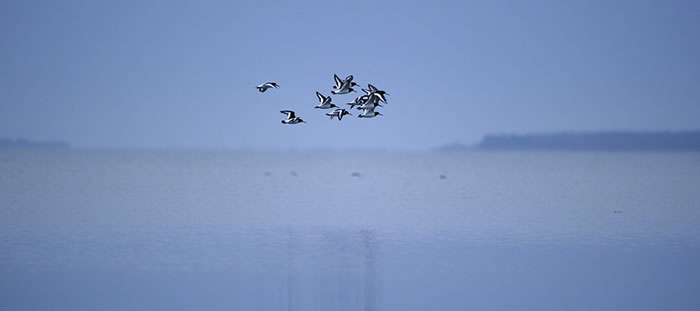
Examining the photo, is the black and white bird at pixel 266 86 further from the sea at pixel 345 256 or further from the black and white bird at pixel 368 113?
the sea at pixel 345 256

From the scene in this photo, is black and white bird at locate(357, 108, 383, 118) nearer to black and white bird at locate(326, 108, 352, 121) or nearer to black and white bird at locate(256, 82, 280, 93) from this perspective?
black and white bird at locate(326, 108, 352, 121)

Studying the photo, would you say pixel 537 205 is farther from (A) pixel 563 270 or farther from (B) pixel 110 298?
(B) pixel 110 298

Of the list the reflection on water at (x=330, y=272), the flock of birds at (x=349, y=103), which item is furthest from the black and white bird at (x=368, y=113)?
the reflection on water at (x=330, y=272)

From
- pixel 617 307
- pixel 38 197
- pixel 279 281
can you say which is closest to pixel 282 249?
pixel 279 281

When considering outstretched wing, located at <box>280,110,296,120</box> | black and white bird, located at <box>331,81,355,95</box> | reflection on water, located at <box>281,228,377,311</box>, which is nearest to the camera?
reflection on water, located at <box>281,228,377,311</box>

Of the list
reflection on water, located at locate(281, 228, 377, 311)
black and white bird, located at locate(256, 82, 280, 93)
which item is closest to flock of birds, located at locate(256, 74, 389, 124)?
black and white bird, located at locate(256, 82, 280, 93)

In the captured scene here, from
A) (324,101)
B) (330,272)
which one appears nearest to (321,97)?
(324,101)

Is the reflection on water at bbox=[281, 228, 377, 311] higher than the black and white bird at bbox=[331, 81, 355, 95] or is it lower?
lower

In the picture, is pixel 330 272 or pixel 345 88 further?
pixel 330 272

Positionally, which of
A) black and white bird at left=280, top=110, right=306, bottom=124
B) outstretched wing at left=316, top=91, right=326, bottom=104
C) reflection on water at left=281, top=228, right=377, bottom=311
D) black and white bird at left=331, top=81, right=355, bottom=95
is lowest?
reflection on water at left=281, top=228, right=377, bottom=311

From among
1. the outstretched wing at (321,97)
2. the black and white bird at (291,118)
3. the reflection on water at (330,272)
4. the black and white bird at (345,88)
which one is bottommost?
the reflection on water at (330,272)

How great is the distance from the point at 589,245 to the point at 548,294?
931 centimetres

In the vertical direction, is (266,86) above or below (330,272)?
above

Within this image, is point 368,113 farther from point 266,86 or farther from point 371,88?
point 266,86
